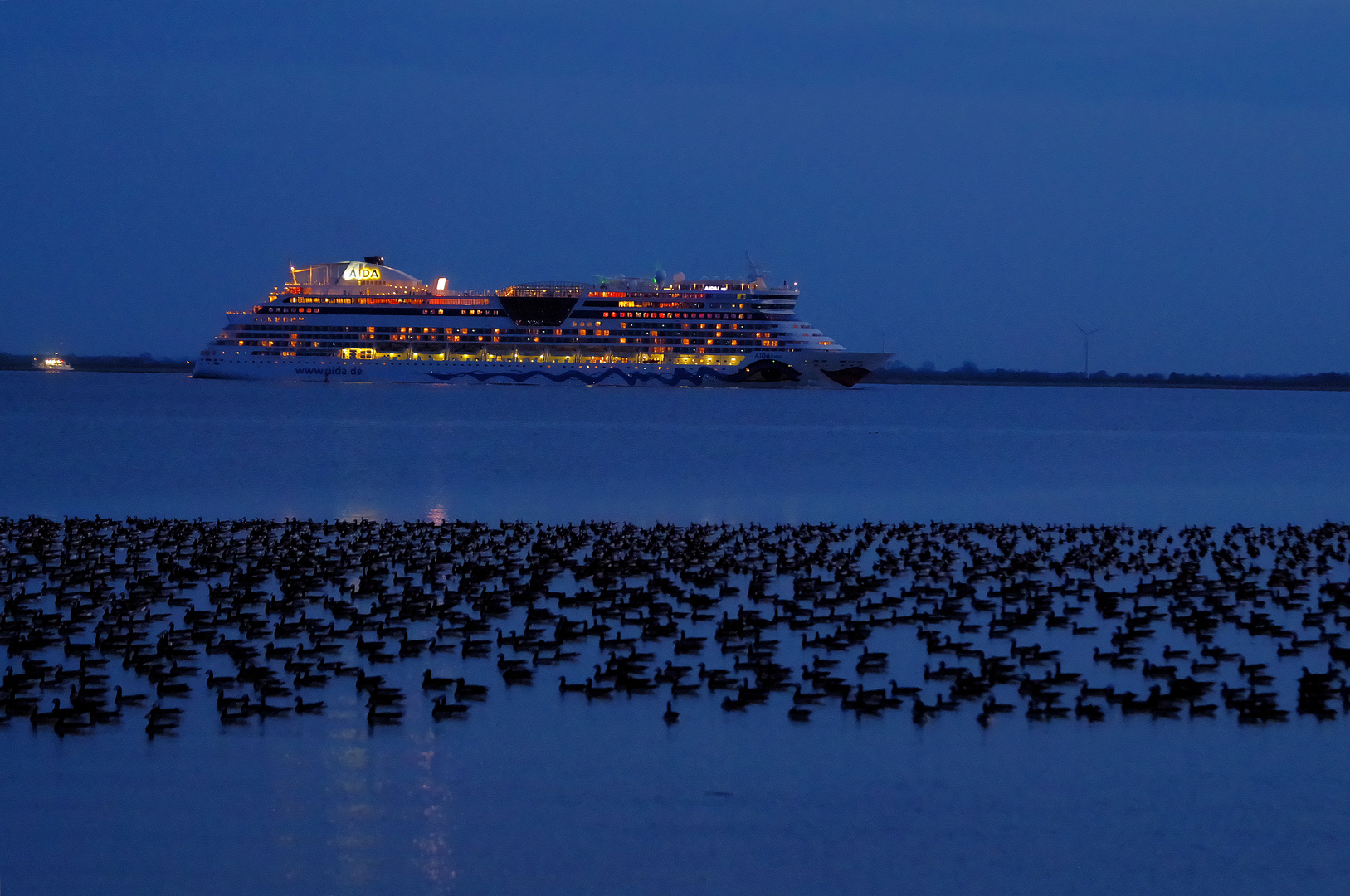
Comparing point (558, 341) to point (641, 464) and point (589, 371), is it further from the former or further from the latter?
point (641, 464)

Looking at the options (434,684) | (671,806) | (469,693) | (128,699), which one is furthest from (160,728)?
(671,806)

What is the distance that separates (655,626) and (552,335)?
435 feet

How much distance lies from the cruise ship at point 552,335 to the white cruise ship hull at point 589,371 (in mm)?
114

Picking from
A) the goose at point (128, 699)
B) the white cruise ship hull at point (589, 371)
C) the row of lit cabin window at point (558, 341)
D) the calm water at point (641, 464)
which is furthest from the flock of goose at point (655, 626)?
the white cruise ship hull at point (589, 371)

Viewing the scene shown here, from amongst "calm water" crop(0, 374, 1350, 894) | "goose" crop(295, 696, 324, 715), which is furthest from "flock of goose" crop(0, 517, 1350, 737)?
"calm water" crop(0, 374, 1350, 894)

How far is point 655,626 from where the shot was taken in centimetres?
2480

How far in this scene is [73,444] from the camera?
76562 millimetres

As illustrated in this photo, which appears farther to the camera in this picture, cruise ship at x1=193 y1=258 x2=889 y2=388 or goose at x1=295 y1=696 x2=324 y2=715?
cruise ship at x1=193 y1=258 x2=889 y2=388

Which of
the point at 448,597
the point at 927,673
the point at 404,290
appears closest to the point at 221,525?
the point at 448,597

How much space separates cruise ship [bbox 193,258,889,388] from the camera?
15288 centimetres

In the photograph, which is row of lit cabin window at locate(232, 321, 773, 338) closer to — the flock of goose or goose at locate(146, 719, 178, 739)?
the flock of goose

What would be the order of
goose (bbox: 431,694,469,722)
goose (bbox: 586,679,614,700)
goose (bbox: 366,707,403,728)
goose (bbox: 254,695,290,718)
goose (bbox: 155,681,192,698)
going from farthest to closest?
goose (bbox: 586,679,614,700), goose (bbox: 155,681,192,698), goose (bbox: 431,694,469,722), goose (bbox: 254,695,290,718), goose (bbox: 366,707,403,728)

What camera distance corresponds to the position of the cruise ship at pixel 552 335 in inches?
6019

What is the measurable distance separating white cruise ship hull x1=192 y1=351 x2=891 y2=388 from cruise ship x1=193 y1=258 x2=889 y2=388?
11 centimetres
